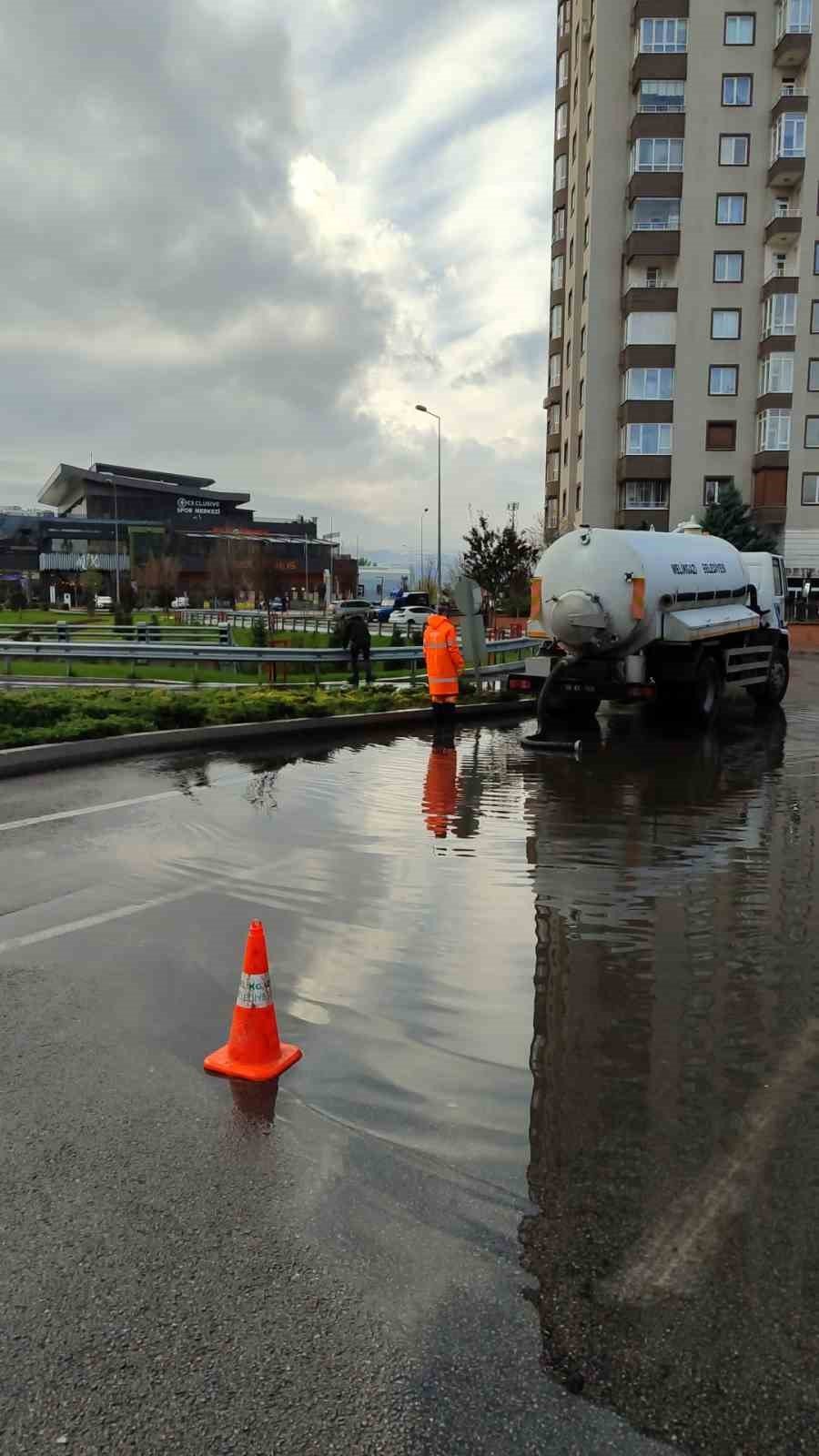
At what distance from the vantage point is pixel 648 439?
164ft

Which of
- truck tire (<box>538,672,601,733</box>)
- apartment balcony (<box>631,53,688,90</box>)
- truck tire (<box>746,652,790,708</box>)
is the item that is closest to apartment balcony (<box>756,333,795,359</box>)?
apartment balcony (<box>631,53,688,90</box>)

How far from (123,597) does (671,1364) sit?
51.4 m

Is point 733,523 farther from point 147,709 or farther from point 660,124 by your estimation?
point 147,709

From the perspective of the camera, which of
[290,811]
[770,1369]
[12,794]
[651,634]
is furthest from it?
[651,634]

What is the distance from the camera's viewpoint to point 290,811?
33.0 feet

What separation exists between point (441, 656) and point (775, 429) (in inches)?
1482

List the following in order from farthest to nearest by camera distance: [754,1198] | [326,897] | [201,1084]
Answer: [326,897] < [201,1084] < [754,1198]

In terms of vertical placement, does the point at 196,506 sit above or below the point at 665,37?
below

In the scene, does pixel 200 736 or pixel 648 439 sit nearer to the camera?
pixel 200 736

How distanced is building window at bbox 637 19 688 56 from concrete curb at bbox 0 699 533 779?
42146 mm

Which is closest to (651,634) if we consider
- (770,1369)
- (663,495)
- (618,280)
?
(770,1369)

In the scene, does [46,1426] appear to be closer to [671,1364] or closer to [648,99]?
[671,1364]

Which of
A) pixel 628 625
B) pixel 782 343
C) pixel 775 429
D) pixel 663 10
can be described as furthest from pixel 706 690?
pixel 663 10

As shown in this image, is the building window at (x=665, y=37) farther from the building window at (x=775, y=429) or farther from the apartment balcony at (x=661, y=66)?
the building window at (x=775, y=429)
